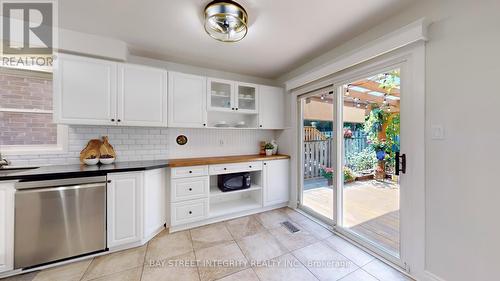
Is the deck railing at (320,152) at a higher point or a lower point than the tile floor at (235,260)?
higher

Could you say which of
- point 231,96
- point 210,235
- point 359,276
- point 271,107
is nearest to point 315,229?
point 359,276

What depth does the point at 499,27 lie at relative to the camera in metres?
1.21

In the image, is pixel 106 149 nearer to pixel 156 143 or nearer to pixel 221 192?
pixel 156 143

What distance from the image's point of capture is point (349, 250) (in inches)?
79.1

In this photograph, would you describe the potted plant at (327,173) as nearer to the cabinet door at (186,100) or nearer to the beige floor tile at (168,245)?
the cabinet door at (186,100)

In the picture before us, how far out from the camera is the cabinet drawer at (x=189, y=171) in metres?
2.41

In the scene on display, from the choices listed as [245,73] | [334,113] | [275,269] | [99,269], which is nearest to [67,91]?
[99,269]

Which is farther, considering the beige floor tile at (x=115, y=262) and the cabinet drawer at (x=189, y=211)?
the cabinet drawer at (x=189, y=211)

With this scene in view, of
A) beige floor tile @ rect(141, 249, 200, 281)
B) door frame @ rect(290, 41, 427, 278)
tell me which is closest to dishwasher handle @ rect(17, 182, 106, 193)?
beige floor tile @ rect(141, 249, 200, 281)

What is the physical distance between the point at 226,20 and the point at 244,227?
8.22 ft

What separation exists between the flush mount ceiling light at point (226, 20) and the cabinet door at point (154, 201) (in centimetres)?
178

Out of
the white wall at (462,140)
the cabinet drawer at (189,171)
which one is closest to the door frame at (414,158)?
the white wall at (462,140)

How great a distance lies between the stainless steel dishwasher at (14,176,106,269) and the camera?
1.66 m

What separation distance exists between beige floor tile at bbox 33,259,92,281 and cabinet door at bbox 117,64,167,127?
154 centimetres
